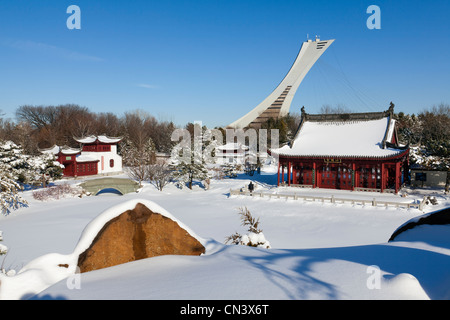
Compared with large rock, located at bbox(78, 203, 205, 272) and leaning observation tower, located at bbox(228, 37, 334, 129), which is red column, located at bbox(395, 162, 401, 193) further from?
leaning observation tower, located at bbox(228, 37, 334, 129)

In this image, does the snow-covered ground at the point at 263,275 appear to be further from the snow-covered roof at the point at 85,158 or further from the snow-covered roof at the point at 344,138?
the snow-covered roof at the point at 85,158

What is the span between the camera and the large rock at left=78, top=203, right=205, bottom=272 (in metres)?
4.96

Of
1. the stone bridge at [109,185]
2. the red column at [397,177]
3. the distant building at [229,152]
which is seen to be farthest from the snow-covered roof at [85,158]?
the red column at [397,177]

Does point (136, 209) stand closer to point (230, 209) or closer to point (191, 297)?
point (191, 297)

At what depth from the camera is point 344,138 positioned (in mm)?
24469

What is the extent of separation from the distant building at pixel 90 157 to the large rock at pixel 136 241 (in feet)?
107

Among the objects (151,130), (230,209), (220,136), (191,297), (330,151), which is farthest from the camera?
(151,130)

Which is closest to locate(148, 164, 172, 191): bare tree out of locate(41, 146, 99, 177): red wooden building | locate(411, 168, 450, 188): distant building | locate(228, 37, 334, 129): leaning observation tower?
locate(41, 146, 99, 177): red wooden building

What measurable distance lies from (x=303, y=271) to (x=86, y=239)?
3.44m

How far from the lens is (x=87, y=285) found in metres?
4.07

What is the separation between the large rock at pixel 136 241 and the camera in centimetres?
496

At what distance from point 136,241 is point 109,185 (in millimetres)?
23276

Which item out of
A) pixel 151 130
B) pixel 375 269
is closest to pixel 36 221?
pixel 375 269

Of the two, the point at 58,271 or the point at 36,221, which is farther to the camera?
the point at 36,221
